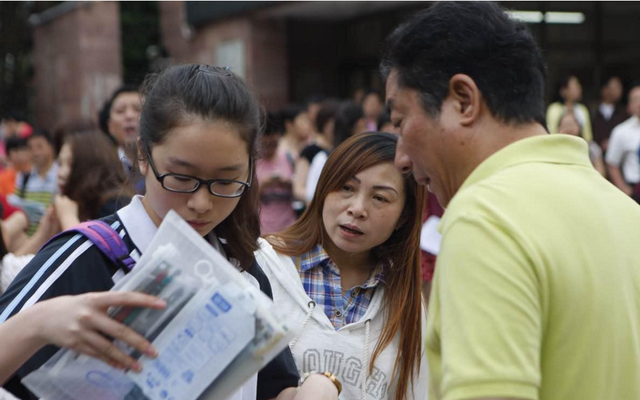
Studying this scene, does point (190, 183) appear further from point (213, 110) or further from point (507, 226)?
point (507, 226)

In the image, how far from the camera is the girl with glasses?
1.83 metres

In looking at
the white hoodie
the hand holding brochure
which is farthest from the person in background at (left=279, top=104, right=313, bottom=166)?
the hand holding brochure

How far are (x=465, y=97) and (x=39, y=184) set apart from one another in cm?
609

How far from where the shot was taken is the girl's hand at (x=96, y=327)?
1.50 m

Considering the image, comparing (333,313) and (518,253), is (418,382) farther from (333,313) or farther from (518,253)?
(518,253)

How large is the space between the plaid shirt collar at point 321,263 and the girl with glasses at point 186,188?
76cm

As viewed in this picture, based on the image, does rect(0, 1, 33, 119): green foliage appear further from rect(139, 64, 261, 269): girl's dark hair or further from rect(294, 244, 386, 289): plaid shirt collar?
rect(139, 64, 261, 269): girl's dark hair

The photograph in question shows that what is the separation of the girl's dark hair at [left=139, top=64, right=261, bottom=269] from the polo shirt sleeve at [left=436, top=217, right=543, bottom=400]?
0.80 meters

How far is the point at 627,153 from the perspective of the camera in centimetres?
839

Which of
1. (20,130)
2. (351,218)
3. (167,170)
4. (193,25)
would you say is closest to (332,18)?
(193,25)

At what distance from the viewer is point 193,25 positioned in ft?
49.8

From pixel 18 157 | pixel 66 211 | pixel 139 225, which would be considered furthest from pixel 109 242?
pixel 18 157

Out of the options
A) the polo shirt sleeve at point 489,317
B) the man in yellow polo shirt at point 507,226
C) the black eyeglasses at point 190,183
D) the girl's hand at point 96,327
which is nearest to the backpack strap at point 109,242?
the black eyeglasses at point 190,183

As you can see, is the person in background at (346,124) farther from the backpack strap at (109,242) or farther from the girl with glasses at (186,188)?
the backpack strap at (109,242)
